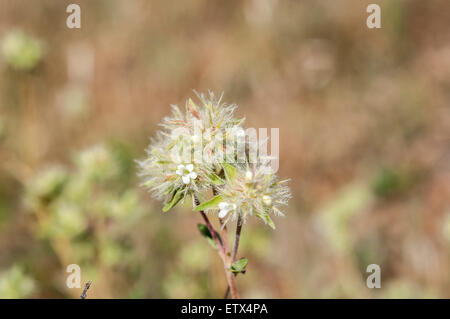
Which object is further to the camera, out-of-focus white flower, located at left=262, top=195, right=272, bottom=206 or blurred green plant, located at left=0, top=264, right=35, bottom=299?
blurred green plant, located at left=0, top=264, right=35, bottom=299

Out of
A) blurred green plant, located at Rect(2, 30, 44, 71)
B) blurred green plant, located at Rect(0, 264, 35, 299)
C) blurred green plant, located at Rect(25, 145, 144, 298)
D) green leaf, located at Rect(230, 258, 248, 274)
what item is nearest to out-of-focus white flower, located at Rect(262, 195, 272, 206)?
green leaf, located at Rect(230, 258, 248, 274)

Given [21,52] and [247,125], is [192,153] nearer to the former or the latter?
[21,52]

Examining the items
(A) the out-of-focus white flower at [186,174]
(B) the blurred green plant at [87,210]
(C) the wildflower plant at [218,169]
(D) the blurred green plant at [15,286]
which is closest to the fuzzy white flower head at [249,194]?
(C) the wildflower plant at [218,169]

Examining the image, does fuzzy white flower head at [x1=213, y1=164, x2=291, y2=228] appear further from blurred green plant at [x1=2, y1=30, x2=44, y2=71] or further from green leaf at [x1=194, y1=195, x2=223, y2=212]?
blurred green plant at [x1=2, y1=30, x2=44, y2=71]

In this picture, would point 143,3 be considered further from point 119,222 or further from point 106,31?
point 119,222

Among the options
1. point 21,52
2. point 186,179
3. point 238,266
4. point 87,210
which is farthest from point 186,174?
point 21,52

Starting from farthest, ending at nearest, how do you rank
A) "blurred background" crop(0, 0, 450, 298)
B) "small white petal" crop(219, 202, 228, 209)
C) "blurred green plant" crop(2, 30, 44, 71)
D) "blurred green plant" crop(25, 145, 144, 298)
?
1. "blurred green plant" crop(2, 30, 44, 71)
2. "blurred background" crop(0, 0, 450, 298)
3. "blurred green plant" crop(25, 145, 144, 298)
4. "small white petal" crop(219, 202, 228, 209)

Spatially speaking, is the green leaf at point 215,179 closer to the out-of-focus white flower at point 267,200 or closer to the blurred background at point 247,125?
the out-of-focus white flower at point 267,200
